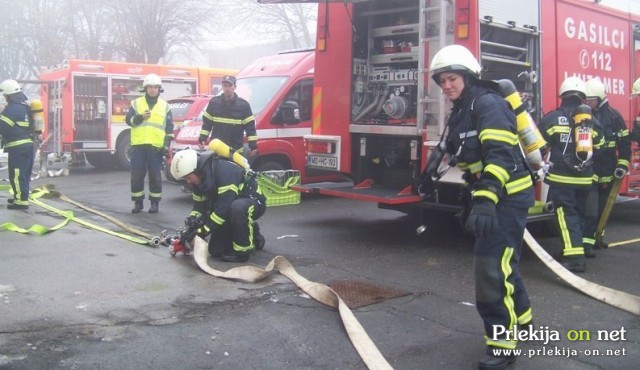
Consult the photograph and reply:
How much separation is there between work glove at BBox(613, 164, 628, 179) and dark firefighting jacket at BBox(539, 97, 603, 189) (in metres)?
0.80

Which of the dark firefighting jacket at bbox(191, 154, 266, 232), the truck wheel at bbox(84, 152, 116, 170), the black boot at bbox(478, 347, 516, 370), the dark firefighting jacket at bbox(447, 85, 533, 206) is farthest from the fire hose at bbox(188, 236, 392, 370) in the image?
the truck wheel at bbox(84, 152, 116, 170)

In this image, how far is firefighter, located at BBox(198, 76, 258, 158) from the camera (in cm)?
912

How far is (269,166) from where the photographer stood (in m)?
10.4

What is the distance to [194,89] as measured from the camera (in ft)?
57.6

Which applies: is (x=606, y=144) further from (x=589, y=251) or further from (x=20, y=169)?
(x=20, y=169)

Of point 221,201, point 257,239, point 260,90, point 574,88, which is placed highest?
point 260,90

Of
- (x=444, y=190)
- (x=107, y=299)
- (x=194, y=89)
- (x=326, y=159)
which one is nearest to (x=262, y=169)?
(x=326, y=159)

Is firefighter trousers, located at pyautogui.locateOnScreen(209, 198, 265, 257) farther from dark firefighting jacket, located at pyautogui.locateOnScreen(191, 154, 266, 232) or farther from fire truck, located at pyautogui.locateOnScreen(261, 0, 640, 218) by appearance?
fire truck, located at pyautogui.locateOnScreen(261, 0, 640, 218)

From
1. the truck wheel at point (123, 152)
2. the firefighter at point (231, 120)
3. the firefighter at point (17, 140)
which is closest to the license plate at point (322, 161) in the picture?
the firefighter at point (231, 120)

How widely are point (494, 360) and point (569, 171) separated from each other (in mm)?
2991

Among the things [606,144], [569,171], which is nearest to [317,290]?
[569,171]

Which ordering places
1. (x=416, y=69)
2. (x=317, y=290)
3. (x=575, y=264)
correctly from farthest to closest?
(x=416, y=69)
(x=575, y=264)
(x=317, y=290)

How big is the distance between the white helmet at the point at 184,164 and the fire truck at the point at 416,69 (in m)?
1.97

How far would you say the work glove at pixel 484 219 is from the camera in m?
3.65
